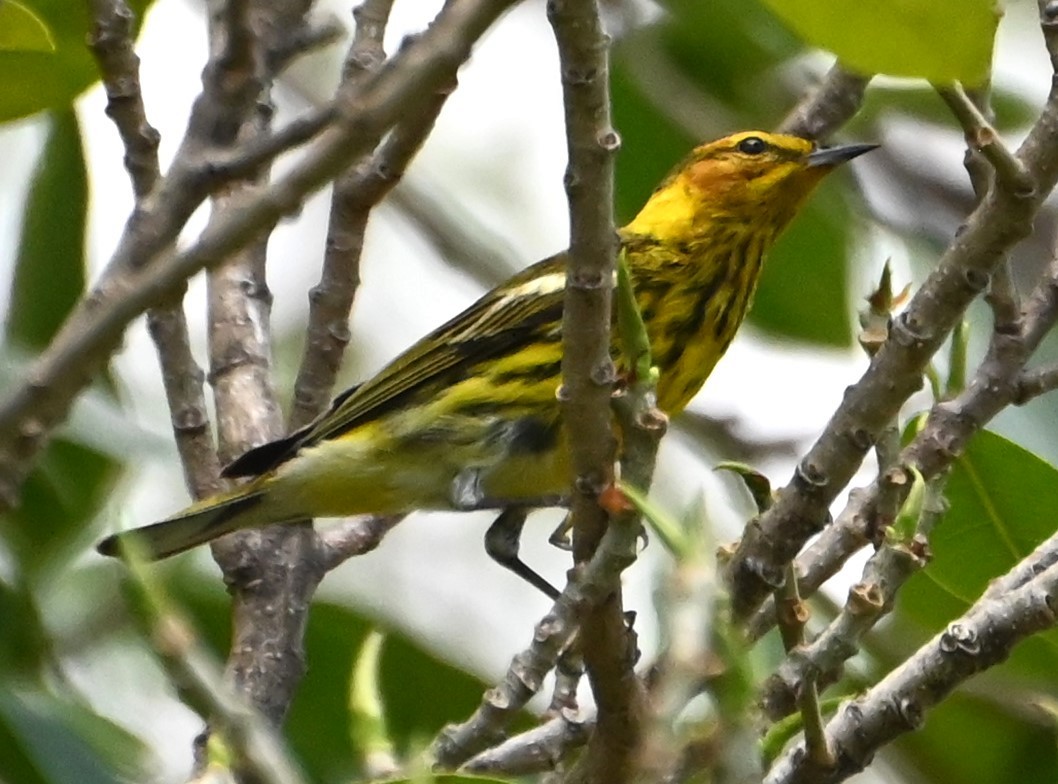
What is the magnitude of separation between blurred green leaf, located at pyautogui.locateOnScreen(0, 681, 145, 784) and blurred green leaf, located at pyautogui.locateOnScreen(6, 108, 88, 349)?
898 mm

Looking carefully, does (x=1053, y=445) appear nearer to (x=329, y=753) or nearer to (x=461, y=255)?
(x=329, y=753)

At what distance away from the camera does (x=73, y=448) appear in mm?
3045

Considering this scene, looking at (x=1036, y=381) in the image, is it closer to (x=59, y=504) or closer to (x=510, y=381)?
(x=510, y=381)

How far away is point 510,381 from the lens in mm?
3500

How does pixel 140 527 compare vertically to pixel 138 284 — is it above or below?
above

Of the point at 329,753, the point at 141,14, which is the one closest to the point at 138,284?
the point at 141,14

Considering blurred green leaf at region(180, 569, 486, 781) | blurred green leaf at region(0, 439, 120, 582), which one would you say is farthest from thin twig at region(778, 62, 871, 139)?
blurred green leaf at region(0, 439, 120, 582)

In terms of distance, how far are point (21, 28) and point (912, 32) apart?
113 cm

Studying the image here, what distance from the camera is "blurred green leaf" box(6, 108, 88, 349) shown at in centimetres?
305

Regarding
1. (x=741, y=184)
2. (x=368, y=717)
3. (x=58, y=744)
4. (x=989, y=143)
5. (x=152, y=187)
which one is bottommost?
(x=368, y=717)

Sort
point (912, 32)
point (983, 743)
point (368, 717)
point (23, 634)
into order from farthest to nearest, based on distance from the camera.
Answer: point (983, 743) → point (23, 634) → point (368, 717) → point (912, 32)

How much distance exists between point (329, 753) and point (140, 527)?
0.67 m

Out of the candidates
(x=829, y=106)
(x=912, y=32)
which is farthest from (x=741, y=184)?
(x=912, y=32)

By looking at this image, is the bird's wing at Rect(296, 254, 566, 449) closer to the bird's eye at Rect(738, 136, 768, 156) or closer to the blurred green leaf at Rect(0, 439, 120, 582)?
the bird's eye at Rect(738, 136, 768, 156)
